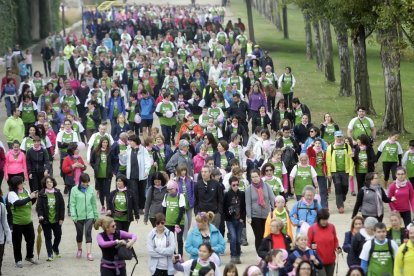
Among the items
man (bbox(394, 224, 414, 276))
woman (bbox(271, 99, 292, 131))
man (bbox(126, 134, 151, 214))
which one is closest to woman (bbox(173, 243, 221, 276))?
man (bbox(394, 224, 414, 276))

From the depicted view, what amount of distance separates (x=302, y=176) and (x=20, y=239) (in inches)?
195

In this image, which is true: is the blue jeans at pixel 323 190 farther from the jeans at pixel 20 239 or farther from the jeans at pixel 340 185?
the jeans at pixel 20 239

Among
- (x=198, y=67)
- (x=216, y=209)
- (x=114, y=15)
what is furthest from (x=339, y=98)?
(x=114, y=15)

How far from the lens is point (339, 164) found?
955 inches

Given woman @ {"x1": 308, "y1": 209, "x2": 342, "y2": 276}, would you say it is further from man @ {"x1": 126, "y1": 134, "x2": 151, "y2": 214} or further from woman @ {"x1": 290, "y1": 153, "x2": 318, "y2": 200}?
man @ {"x1": 126, "y1": 134, "x2": 151, "y2": 214}

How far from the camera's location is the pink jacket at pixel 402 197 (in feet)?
68.9

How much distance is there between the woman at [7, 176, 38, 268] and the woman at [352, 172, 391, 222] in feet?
17.0

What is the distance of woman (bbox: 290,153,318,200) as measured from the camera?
2212 cm

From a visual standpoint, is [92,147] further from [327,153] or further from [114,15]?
[114,15]

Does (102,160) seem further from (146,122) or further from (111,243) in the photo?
(146,122)

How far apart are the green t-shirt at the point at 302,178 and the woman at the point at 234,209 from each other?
1936mm

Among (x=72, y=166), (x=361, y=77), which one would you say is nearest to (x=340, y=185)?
(x=72, y=166)

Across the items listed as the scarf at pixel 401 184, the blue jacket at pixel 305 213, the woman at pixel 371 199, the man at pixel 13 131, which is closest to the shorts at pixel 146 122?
the man at pixel 13 131

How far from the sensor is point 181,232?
20.1 meters
